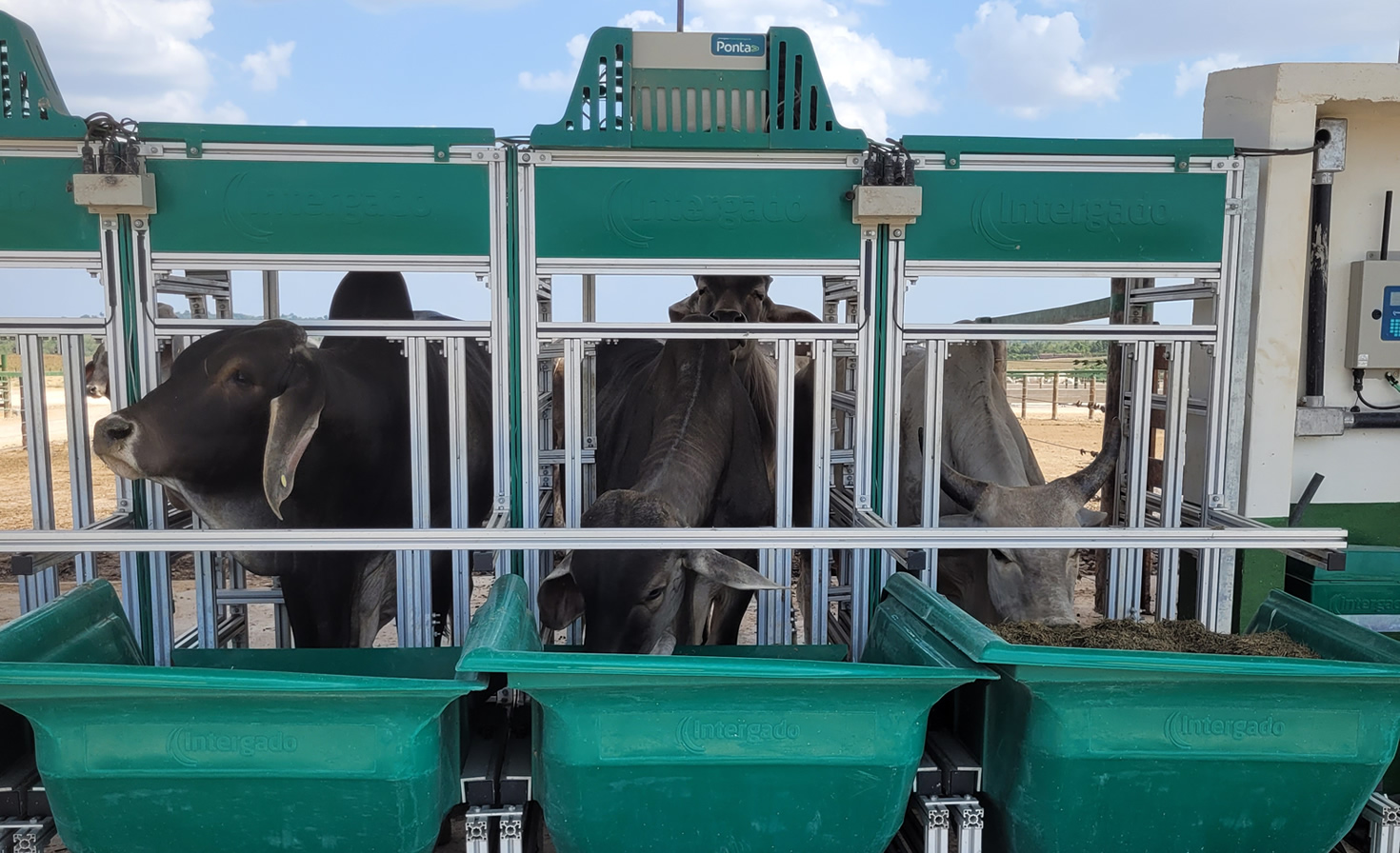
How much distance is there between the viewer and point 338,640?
388 cm

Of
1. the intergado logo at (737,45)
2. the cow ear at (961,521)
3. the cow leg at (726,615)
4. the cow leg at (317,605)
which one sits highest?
the intergado logo at (737,45)

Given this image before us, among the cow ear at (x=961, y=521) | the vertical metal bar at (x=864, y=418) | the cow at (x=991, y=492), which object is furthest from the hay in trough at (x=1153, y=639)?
the cow ear at (x=961, y=521)

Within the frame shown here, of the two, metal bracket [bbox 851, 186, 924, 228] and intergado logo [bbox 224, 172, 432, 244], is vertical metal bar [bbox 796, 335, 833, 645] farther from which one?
intergado logo [bbox 224, 172, 432, 244]

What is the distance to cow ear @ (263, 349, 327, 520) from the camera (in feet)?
10.6

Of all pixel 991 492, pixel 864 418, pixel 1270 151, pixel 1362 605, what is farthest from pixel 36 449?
pixel 1362 605

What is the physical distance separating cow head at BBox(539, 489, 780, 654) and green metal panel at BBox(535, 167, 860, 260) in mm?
910

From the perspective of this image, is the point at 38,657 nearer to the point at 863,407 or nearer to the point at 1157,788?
the point at 863,407

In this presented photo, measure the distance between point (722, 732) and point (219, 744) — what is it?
3.57 feet

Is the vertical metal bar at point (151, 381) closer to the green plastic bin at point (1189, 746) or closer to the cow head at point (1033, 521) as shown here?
the green plastic bin at point (1189, 746)

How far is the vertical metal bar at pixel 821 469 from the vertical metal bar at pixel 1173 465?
1245 millimetres

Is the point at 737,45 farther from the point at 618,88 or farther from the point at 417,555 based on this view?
the point at 417,555

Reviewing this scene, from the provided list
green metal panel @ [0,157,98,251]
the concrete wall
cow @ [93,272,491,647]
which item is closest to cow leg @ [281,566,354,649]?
cow @ [93,272,491,647]

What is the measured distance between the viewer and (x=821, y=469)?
3.66m

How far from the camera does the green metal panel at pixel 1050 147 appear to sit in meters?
3.47
